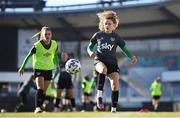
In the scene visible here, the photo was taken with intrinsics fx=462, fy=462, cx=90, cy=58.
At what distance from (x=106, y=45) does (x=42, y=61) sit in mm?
2022

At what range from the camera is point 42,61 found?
10.2m

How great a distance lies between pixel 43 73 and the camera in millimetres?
10172

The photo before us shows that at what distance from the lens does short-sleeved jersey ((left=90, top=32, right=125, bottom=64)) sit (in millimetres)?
8648

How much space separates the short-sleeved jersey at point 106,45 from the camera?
865 cm

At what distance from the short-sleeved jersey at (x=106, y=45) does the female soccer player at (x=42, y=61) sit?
1.64 metres

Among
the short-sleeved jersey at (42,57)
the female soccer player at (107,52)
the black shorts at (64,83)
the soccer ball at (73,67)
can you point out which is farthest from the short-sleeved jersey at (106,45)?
the black shorts at (64,83)

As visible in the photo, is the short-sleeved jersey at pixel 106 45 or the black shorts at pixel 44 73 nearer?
the short-sleeved jersey at pixel 106 45

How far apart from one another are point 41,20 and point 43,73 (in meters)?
25.0

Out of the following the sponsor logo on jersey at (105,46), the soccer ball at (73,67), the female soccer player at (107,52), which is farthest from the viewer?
the soccer ball at (73,67)

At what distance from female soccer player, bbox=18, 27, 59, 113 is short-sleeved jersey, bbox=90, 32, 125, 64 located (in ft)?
5.39

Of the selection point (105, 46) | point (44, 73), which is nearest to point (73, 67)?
point (44, 73)

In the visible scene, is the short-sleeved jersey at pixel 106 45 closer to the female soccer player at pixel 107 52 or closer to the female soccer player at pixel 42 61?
the female soccer player at pixel 107 52

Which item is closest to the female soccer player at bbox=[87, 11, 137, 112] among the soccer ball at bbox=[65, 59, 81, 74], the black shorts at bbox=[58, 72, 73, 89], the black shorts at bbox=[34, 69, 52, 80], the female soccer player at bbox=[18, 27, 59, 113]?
the soccer ball at bbox=[65, 59, 81, 74]

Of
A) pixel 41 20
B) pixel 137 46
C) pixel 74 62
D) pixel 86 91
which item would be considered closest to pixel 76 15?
pixel 41 20
